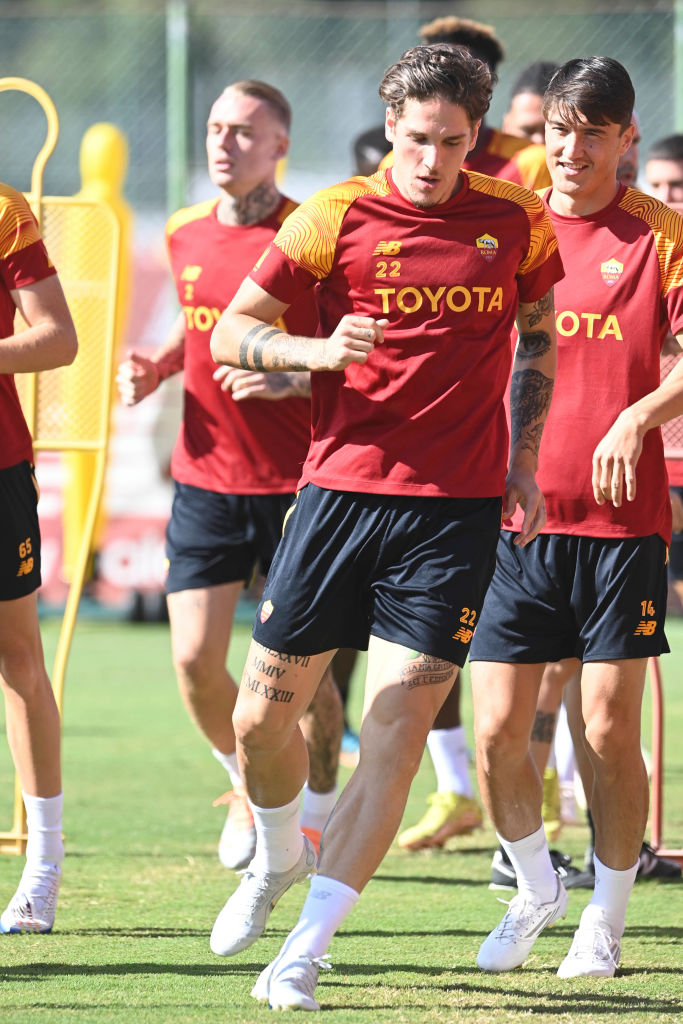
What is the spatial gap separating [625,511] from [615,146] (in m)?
0.99

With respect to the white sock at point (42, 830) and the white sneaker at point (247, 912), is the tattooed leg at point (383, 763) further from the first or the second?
the white sock at point (42, 830)

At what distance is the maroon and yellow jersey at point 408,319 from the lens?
12.5ft

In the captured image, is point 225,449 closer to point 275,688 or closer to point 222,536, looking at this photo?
point 222,536

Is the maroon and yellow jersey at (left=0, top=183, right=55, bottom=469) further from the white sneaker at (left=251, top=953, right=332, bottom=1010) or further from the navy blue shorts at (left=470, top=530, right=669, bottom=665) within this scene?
the white sneaker at (left=251, top=953, right=332, bottom=1010)

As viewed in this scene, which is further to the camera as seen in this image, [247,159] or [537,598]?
[247,159]

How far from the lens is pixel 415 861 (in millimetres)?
5906

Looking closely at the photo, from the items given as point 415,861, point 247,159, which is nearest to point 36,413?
point 247,159

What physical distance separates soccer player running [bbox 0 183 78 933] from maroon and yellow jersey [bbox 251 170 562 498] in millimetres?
787

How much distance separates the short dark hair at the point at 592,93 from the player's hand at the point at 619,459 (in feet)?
2.71

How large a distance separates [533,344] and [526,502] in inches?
16.7

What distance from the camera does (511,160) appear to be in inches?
246

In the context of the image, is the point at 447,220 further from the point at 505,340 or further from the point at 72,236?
the point at 72,236

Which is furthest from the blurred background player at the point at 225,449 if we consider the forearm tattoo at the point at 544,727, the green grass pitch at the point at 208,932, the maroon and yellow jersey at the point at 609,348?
the maroon and yellow jersey at the point at 609,348

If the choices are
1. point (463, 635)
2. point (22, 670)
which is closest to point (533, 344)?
point (463, 635)
